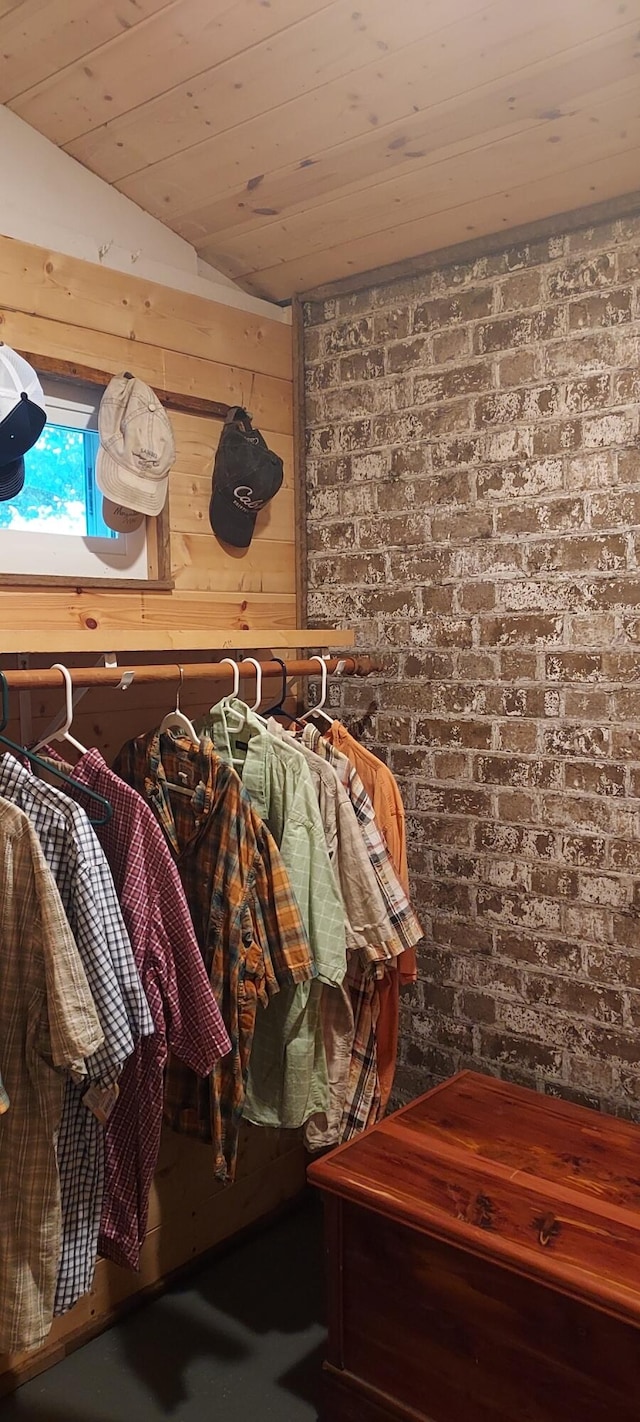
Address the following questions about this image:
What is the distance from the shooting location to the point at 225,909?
6.02ft

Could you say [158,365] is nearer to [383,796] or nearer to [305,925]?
[383,796]

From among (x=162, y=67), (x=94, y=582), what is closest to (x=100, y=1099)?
(x=94, y=582)

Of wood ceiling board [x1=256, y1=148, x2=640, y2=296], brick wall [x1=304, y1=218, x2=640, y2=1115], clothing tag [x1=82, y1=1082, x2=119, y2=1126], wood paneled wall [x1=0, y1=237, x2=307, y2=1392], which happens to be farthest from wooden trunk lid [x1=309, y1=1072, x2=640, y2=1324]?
wood ceiling board [x1=256, y1=148, x2=640, y2=296]

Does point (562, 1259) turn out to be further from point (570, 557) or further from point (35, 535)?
point (35, 535)

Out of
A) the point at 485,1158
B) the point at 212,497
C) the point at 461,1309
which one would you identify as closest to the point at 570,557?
the point at 212,497

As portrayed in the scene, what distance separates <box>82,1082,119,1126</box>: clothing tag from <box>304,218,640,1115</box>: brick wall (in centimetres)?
105

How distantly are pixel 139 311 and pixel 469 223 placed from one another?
0.74 meters

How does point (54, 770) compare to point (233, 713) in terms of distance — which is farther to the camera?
point (233, 713)

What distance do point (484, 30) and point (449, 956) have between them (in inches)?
72.9

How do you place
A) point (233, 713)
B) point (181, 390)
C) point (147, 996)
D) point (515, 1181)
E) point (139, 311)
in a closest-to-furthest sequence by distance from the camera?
1. point (147, 996)
2. point (515, 1181)
3. point (233, 713)
4. point (139, 311)
5. point (181, 390)

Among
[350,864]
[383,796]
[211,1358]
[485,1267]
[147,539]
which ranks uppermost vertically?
[147,539]

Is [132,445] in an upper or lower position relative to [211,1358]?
upper

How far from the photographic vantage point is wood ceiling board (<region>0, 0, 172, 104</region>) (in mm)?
1684

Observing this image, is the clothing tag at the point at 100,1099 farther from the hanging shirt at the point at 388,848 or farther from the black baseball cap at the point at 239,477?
the black baseball cap at the point at 239,477
